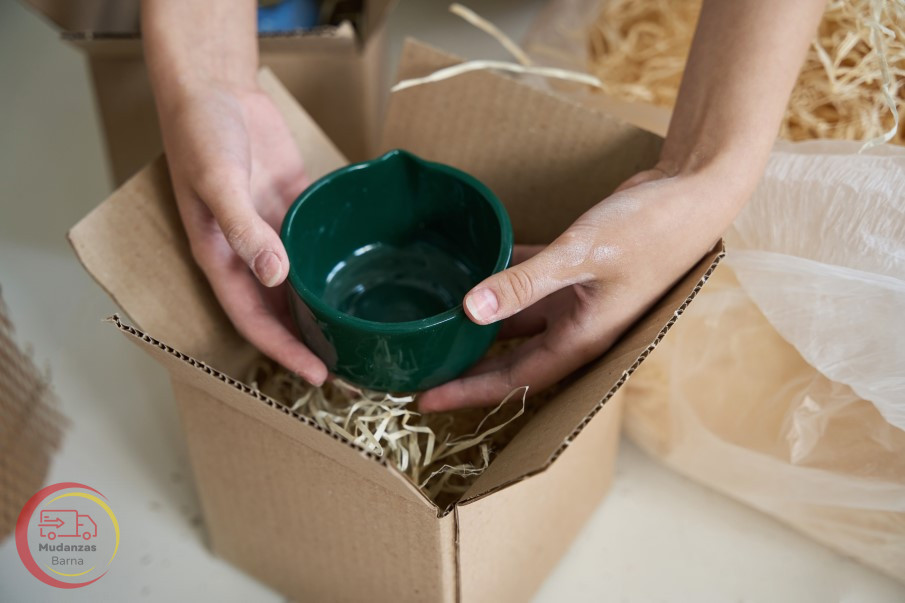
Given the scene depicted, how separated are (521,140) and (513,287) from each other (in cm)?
20

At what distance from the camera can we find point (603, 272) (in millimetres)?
491

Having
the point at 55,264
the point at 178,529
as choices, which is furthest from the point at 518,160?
the point at 55,264

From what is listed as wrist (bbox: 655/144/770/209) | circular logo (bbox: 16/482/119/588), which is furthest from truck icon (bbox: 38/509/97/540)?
wrist (bbox: 655/144/770/209)

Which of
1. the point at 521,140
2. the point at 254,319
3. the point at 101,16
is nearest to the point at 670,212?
the point at 521,140

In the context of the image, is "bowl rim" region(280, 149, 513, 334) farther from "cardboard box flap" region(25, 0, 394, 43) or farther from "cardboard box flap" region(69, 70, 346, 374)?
"cardboard box flap" region(25, 0, 394, 43)

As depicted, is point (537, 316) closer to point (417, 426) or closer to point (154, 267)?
→ point (417, 426)

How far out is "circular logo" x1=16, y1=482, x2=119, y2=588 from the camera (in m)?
0.63

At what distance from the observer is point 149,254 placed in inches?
22.5

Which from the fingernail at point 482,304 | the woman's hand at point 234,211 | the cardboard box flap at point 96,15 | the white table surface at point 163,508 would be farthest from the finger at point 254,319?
the cardboard box flap at point 96,15

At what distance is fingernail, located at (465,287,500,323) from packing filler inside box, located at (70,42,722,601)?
0.24 feet

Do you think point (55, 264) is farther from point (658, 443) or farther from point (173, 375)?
point (658, 443)

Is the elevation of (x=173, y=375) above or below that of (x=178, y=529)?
above

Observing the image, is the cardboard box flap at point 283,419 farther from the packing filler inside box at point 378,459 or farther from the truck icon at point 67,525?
the truck icon at point 67,525

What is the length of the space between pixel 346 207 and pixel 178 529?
1.04 ft
